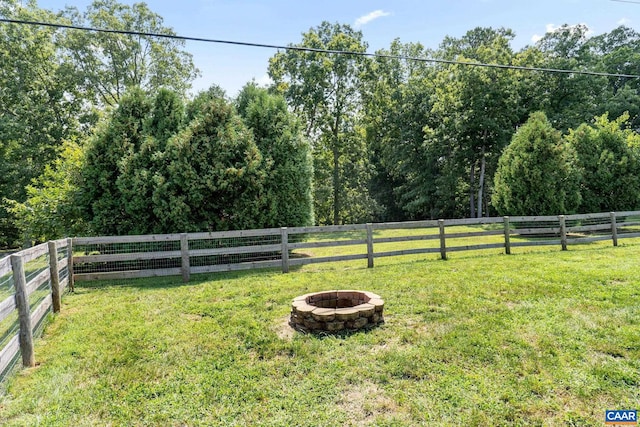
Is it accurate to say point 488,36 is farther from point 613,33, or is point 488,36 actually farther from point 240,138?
point 240,138

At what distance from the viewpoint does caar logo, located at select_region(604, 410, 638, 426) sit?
2.52 meters

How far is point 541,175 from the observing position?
14.3m

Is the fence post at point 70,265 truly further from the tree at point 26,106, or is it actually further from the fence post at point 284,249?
the tree at point 26,106

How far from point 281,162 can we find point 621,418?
27.5 feet

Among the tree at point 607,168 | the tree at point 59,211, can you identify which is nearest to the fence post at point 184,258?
the tree at point 59,211

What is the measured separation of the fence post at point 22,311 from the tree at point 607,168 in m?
19.1

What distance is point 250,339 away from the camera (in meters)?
4.00

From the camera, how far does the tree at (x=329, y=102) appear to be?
2119 cm

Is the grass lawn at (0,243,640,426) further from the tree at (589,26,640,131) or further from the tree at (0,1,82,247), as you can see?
the tree at (589,26,640,131)

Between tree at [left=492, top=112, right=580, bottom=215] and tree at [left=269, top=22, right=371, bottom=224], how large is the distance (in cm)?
1012

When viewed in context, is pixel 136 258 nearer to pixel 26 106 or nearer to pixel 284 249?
pixel 284 249

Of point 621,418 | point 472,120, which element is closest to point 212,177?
point 621,418

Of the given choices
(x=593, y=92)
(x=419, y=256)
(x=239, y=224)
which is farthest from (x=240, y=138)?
(x=593, y=92)

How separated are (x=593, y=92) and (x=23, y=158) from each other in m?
34.5
